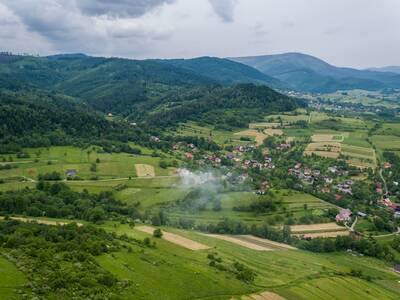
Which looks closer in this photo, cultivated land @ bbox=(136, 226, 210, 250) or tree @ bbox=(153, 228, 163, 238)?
cultivated land @ bbox=(136, 226, 210, 250)

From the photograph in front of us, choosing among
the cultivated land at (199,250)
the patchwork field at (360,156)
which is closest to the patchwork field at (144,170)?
the cultivated land at (199,250)

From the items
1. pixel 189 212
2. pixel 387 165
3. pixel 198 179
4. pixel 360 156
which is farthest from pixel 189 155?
pixel 387 165

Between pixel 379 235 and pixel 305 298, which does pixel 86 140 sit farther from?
pixel 305 298

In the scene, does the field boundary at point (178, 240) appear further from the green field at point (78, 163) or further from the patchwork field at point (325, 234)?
the green field at point (78, 163)

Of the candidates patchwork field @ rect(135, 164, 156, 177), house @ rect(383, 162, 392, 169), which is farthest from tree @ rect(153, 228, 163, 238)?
house @ rect(383, 162, 392, 169)

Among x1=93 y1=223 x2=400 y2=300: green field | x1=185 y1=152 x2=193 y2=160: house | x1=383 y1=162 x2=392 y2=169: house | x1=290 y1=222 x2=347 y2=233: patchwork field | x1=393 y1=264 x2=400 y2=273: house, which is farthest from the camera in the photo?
x1=185 y1=152 x2=193 y2=160: house

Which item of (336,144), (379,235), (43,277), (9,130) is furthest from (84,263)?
(336,144)

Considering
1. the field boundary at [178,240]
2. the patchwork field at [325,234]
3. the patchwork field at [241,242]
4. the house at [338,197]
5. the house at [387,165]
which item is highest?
the house at [387,165]

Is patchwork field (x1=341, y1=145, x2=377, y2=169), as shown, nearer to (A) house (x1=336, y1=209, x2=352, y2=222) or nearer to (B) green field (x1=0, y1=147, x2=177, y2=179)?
(A) house (x1=336, y1=209, x2=352, y2=222)
